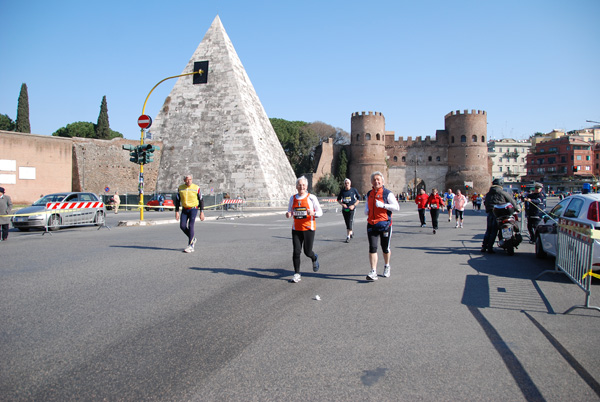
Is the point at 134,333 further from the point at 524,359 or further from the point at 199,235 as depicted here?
the point at 199,235

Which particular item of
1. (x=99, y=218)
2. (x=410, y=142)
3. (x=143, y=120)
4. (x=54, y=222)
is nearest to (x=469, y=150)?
(x=410, y=142)

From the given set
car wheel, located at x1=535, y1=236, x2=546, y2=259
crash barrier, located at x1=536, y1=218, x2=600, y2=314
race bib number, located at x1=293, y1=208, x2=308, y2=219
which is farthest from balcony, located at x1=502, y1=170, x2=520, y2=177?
race bib number, located at x1=293, y1=208, x2=308, y2=219

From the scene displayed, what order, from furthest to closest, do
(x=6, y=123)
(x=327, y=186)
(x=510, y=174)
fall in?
(x=510, y=174)
(x=327, y=186)
(x=6, y=123)

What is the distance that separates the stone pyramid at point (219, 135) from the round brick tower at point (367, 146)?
3884 centimetres

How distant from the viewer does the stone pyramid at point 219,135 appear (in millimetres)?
29375

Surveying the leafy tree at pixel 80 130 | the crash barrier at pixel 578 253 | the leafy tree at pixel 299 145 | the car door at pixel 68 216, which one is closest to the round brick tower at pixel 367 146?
the leafy tree at pixel 299 145

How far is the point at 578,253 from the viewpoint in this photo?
5.72m

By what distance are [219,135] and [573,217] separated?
2524 cm

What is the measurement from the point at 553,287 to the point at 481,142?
232ft

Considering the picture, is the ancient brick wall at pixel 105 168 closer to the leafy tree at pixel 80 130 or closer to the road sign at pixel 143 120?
the road sign at pixel 143 120

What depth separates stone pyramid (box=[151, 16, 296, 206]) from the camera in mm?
29375

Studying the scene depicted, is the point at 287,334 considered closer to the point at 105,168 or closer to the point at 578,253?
the point at 578,253

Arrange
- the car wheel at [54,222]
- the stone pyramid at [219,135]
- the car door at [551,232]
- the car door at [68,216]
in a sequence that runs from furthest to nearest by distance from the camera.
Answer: the stone pyramid at [219,135] → the car door at [68,216] → the car wheel at [54,222] → the car door at [551,232]

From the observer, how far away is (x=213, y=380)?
302cm
